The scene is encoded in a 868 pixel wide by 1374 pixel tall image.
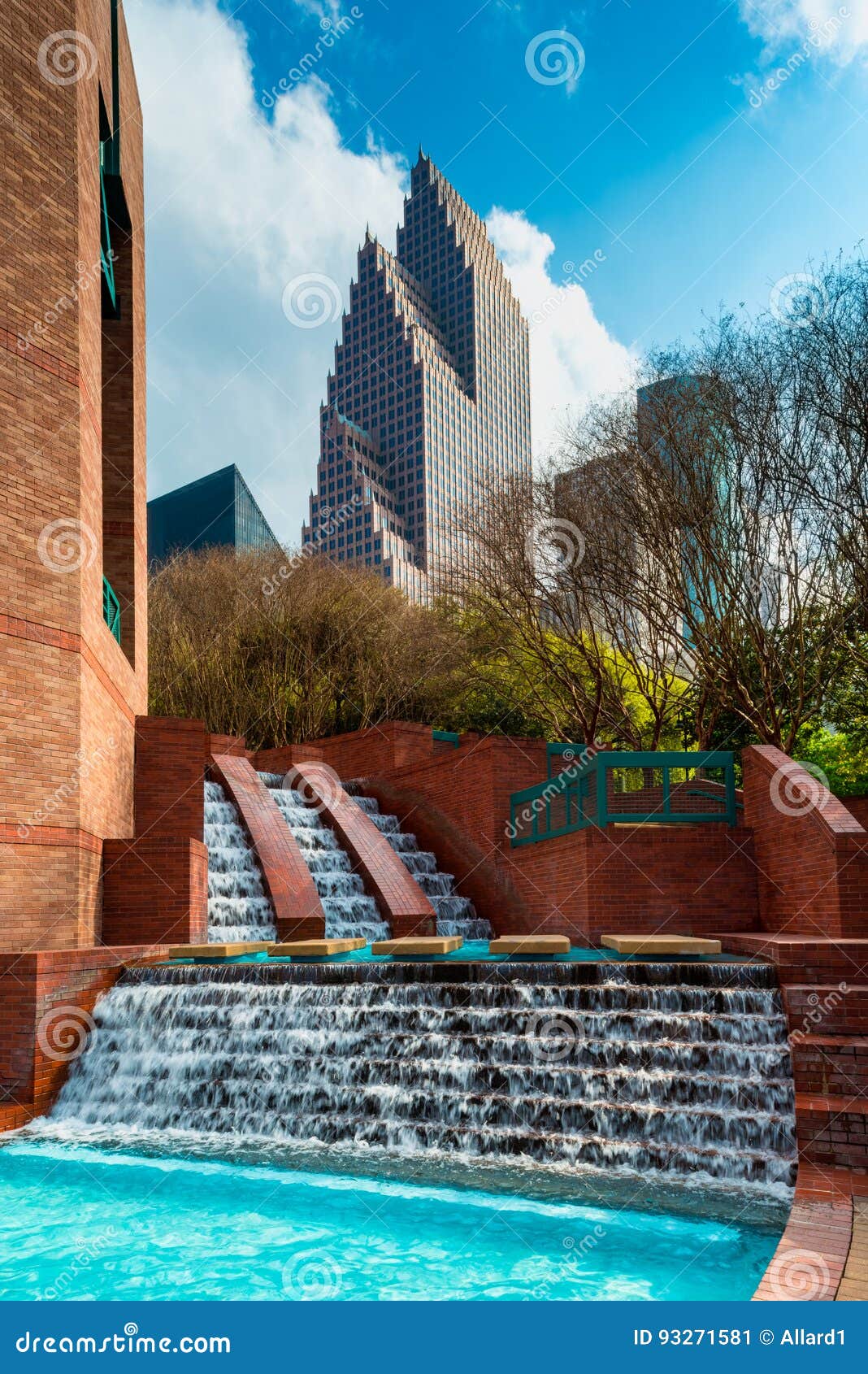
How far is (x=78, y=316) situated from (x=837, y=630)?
1384cm

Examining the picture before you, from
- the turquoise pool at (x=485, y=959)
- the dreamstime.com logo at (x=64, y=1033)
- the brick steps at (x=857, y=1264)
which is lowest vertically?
the brick steps at (x=857, y=1264)

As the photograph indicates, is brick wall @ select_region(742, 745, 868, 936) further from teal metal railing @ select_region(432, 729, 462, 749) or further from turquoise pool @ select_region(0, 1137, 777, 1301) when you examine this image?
teal metal railing @ select_region(432, 729, 462, 749)

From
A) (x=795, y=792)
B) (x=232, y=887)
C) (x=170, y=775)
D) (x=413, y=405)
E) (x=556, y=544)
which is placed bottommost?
(x=232, y=887)

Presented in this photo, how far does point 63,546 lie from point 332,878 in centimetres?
850

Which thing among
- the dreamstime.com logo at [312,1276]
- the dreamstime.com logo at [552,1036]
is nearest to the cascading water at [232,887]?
the dreamstime.com logo at [552,1036]

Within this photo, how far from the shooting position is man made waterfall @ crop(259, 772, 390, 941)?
16.4 metres

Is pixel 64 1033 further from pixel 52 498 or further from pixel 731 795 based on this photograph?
pixel 731 795

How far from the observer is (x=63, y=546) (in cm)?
1152

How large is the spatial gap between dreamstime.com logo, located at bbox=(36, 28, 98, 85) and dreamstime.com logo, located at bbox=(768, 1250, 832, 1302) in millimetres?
14199

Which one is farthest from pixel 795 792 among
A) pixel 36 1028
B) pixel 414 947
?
pixel 36 1028

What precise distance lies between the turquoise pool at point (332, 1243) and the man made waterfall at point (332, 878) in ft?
27.1

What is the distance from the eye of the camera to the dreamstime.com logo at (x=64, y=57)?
1196 cm

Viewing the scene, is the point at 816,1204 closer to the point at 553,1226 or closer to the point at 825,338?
the point at 553,1226

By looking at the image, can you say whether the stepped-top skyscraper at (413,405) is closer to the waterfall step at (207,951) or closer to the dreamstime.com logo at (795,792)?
the dreamstime.com logo at (795,792)
